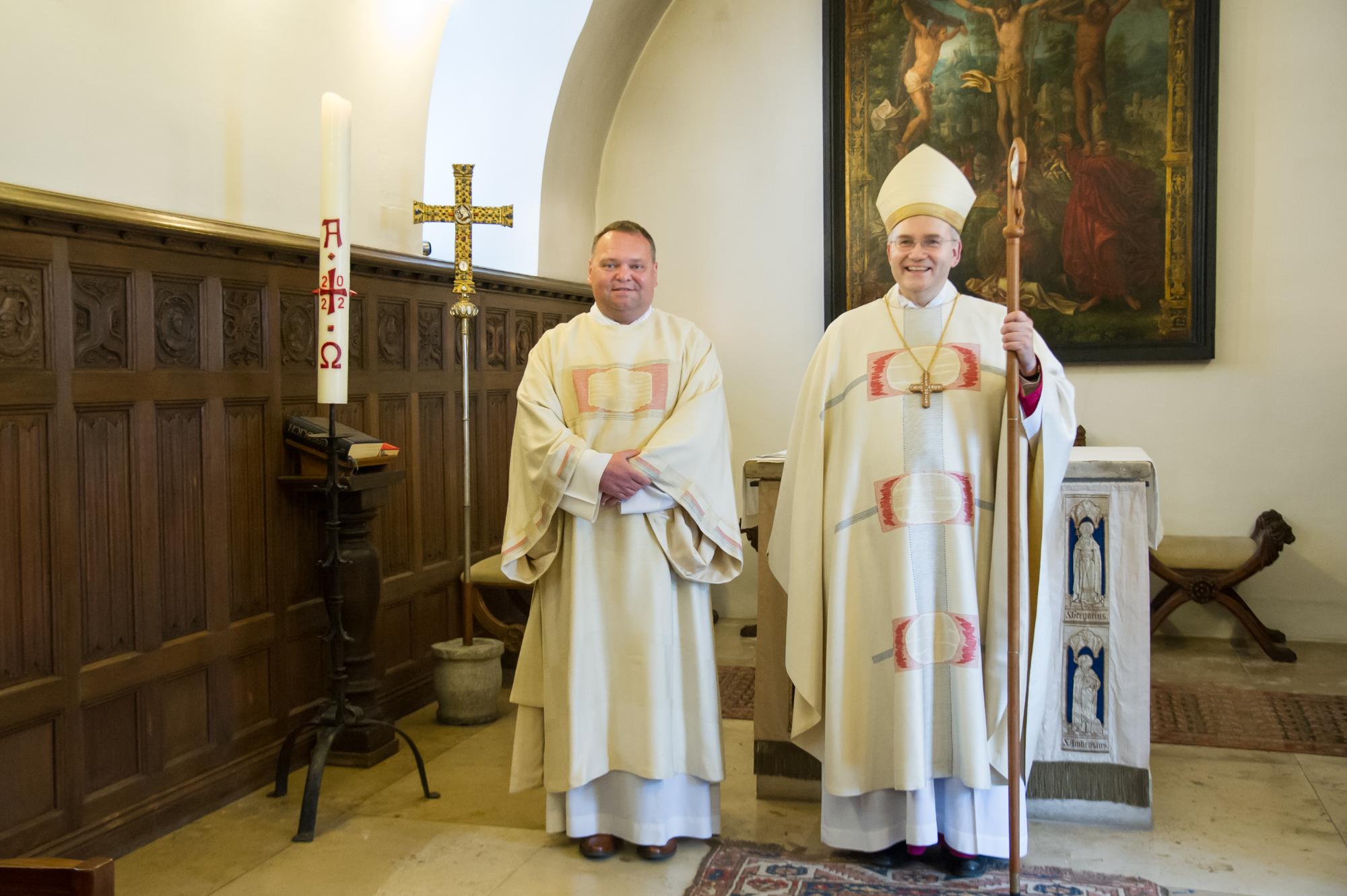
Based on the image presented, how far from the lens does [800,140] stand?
6938mm

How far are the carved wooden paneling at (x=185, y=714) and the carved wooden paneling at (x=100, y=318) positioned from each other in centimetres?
A: 104

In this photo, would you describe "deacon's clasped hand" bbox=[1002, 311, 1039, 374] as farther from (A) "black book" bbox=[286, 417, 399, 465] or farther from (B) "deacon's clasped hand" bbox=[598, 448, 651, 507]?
(A) "black book" bbox=[286, 417, 399, 465]

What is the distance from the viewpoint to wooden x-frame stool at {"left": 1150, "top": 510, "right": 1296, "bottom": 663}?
586cm

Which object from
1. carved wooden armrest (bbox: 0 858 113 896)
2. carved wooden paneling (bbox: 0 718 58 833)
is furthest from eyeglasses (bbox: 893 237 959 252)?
carved wooden paneling (bbox: 0 718 58 833)

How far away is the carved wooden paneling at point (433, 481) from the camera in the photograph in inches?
212

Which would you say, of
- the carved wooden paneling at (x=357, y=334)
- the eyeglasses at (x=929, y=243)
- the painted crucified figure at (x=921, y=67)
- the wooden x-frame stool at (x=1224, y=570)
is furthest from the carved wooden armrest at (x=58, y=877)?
the painted crucified figure at (x=921, y=67)

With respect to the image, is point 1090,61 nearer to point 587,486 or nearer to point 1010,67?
point 1010,67

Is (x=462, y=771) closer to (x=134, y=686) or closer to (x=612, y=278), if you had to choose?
(x=134, y=686)

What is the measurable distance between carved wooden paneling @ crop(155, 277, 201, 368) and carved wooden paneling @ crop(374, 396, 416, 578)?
46.5 inches

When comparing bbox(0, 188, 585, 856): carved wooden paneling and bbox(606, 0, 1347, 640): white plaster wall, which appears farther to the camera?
bbox(606, 0, 1347, 640): white plaster wall

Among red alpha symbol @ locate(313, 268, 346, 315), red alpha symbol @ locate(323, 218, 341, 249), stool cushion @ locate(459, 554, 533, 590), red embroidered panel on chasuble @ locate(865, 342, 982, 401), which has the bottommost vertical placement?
stool cushion @ locate(459, 554, 533, 590)

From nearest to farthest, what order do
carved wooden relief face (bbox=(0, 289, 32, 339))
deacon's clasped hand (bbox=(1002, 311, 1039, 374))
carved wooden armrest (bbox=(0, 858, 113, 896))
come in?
carved wooden armrest (bbox=(0, 858, 113, 896)), deacon's clasped hand (bbox=(1002, 311, 1039, 374)), carved wooden relief face (bbox=(0, 289, 32, 339))

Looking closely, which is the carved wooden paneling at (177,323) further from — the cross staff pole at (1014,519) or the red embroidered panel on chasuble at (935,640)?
the cross staff pole at (1014,519)

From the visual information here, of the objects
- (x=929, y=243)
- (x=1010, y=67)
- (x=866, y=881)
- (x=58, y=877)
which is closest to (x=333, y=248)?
(x=929, y=243)
